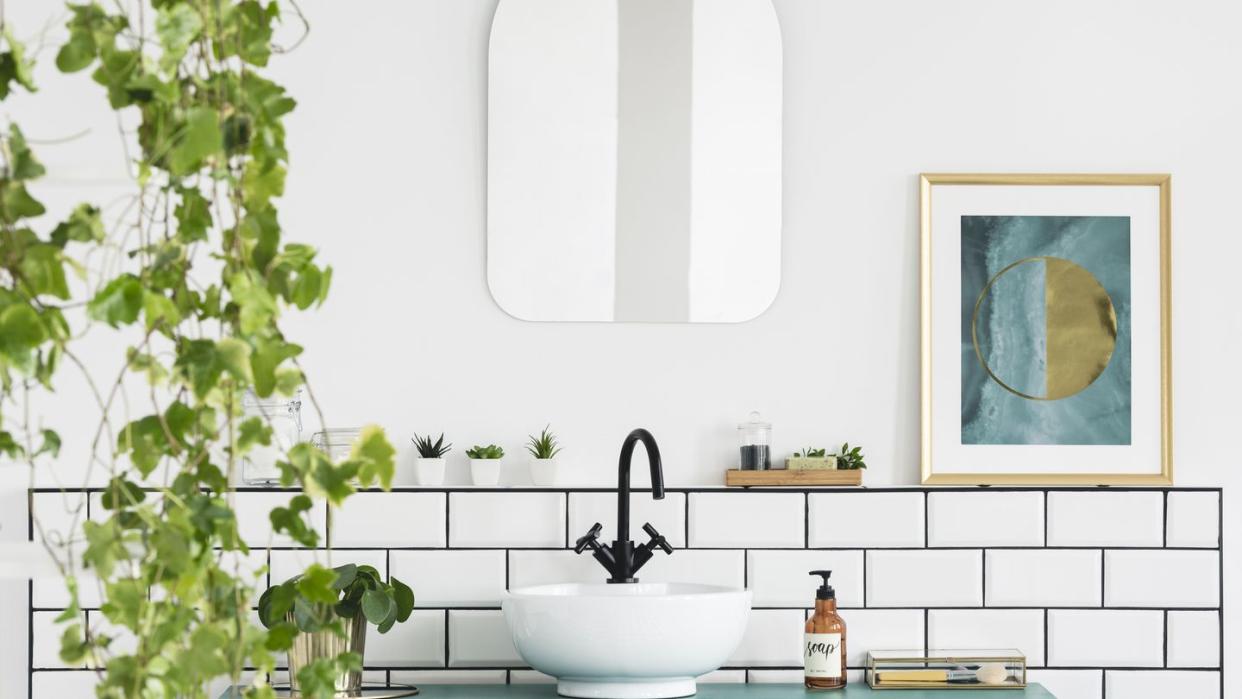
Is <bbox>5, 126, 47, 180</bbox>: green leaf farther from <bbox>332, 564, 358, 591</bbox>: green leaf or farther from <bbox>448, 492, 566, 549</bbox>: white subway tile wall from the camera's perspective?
<bbox>448, 492, 566, 549</bbox>: white subway tile wall

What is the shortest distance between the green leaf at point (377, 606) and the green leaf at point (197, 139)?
1.15 metres

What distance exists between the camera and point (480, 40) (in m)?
2.15

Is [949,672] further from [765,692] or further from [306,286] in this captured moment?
[306,286]

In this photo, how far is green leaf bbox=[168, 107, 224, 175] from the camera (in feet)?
2.66

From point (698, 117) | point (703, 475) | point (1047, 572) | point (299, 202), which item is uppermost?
point (698, 117)

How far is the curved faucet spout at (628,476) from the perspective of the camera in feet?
6.30

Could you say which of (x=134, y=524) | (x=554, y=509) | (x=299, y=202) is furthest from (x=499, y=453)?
(x=134, y=524)

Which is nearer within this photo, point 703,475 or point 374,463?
point 374,463

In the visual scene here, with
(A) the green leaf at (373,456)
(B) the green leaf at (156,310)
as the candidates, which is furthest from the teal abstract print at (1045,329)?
(B) the green leaf at (156,310)

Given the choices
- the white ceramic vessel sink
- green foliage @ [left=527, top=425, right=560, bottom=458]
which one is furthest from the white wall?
the white ceramic vessel sink

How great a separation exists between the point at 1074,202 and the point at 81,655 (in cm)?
176

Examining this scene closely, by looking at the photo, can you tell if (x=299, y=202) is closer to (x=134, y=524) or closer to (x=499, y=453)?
(x=499, y=453)

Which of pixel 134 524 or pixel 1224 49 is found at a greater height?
pixel 1224 49

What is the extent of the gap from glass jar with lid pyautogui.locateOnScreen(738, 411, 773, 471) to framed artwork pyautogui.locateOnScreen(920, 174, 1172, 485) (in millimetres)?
270
